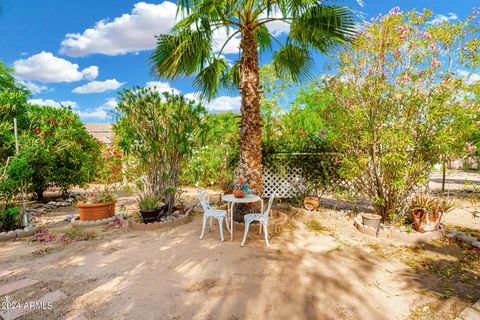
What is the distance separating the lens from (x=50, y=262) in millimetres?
3742

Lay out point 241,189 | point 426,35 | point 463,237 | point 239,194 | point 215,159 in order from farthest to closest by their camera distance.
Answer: point 215,159 < point 426,35 < point 241,189 < point 239,194 < point 463,237

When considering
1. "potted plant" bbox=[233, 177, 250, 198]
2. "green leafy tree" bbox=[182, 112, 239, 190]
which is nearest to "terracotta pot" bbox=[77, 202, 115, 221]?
"green leafy tree" bbox=[182, 112, 239, 190]

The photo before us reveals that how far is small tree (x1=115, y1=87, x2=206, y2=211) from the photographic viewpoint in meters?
5.84

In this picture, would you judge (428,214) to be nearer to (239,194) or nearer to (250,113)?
(239,194)

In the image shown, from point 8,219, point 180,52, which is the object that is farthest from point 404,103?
point 8,219

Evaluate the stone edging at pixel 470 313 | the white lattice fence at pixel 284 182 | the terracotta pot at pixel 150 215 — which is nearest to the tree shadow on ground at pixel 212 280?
the stone edging at pixel 470 313

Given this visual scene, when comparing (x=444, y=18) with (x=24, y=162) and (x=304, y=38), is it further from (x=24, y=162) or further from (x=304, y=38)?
Answer: (x=24, y=162)

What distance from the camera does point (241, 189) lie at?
15.8 feet

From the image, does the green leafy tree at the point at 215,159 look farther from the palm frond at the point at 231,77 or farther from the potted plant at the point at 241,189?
the potted plant at the point at 241,189

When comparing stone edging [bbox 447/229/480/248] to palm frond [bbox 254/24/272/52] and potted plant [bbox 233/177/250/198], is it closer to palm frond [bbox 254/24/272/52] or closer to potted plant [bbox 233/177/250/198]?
potted plant [bbox 233/177/250/198]

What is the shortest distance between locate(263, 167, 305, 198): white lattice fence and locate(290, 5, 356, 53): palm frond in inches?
137

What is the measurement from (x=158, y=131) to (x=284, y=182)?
3.72 meters

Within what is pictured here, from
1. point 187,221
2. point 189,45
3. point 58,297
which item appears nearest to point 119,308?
point 58,297

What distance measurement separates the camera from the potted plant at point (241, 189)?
4.72m
